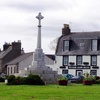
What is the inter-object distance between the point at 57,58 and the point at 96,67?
27.0 ft

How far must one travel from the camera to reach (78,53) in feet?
261

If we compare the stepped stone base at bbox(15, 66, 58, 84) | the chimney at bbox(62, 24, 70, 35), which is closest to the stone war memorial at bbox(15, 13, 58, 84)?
the stepped stone base at bbox(15, 66, 58, 84)

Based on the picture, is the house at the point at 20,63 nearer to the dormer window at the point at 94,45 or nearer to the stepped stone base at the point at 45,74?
the dormer window at the point at 94,45

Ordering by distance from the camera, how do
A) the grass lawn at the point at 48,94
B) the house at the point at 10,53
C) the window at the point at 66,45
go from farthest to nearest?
the house at the point at 10,53 < the window at the point at 66,45 < the grass lawn at the point at 48,94

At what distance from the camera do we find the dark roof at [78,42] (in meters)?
79.3

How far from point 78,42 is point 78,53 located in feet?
8.13

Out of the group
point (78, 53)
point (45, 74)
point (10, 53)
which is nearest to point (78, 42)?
point (78, 53)

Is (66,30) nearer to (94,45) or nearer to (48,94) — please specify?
(94,45)

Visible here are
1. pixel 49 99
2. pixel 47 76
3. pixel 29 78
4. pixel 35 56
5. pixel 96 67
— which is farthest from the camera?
pixel 96 67

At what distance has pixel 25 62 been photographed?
101 metres

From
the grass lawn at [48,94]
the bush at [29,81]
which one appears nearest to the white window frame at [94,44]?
the bush at [29,81]

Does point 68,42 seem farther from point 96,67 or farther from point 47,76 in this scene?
point 47,76

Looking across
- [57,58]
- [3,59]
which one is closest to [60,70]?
[57,58]

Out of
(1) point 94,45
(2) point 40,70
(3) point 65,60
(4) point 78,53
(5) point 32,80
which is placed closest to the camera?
(5) point 32,80
